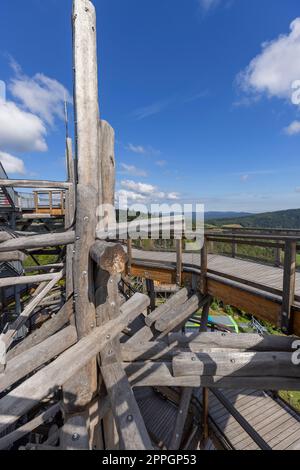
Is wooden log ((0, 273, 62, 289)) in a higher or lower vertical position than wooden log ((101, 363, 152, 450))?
higher

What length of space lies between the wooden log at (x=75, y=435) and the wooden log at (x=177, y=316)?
2.37 metres

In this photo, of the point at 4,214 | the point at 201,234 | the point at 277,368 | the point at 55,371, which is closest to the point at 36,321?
the point at 4,214

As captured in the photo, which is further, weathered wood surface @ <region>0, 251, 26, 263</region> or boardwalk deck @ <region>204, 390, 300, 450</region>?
boardwalk deck @ <region>204, 390, 300, 450</region>

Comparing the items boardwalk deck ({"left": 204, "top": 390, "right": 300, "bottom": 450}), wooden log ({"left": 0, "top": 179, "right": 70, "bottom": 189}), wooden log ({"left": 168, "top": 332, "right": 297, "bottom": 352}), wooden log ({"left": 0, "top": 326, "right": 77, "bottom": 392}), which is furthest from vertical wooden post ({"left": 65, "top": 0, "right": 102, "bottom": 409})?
boardwalk deck ({"left": 204, "top": 390, "right": 300, "bottom": 450})

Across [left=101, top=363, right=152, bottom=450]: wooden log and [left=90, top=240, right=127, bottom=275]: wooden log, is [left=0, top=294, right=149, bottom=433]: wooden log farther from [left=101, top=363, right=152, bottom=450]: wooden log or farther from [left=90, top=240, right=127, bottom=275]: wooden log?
[left=90, top=240, right=127, bottom=275]: wooden log

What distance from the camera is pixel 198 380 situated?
8.38 ft

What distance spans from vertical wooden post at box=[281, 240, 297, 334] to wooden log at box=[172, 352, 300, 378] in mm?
873

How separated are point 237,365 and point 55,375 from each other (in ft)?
6.41

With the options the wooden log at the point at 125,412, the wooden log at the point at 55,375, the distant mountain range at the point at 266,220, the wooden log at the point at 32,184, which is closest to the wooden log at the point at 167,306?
the wooden log at the point at 55,375

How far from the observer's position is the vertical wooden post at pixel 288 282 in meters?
3.21

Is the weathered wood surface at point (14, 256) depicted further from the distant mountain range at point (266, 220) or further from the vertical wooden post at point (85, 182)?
the distant mountain range at point (266, 220)

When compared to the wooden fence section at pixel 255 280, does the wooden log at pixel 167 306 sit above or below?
below

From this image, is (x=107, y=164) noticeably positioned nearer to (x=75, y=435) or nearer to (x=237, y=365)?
(x=75, y=435)

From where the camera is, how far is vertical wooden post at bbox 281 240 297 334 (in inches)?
126
